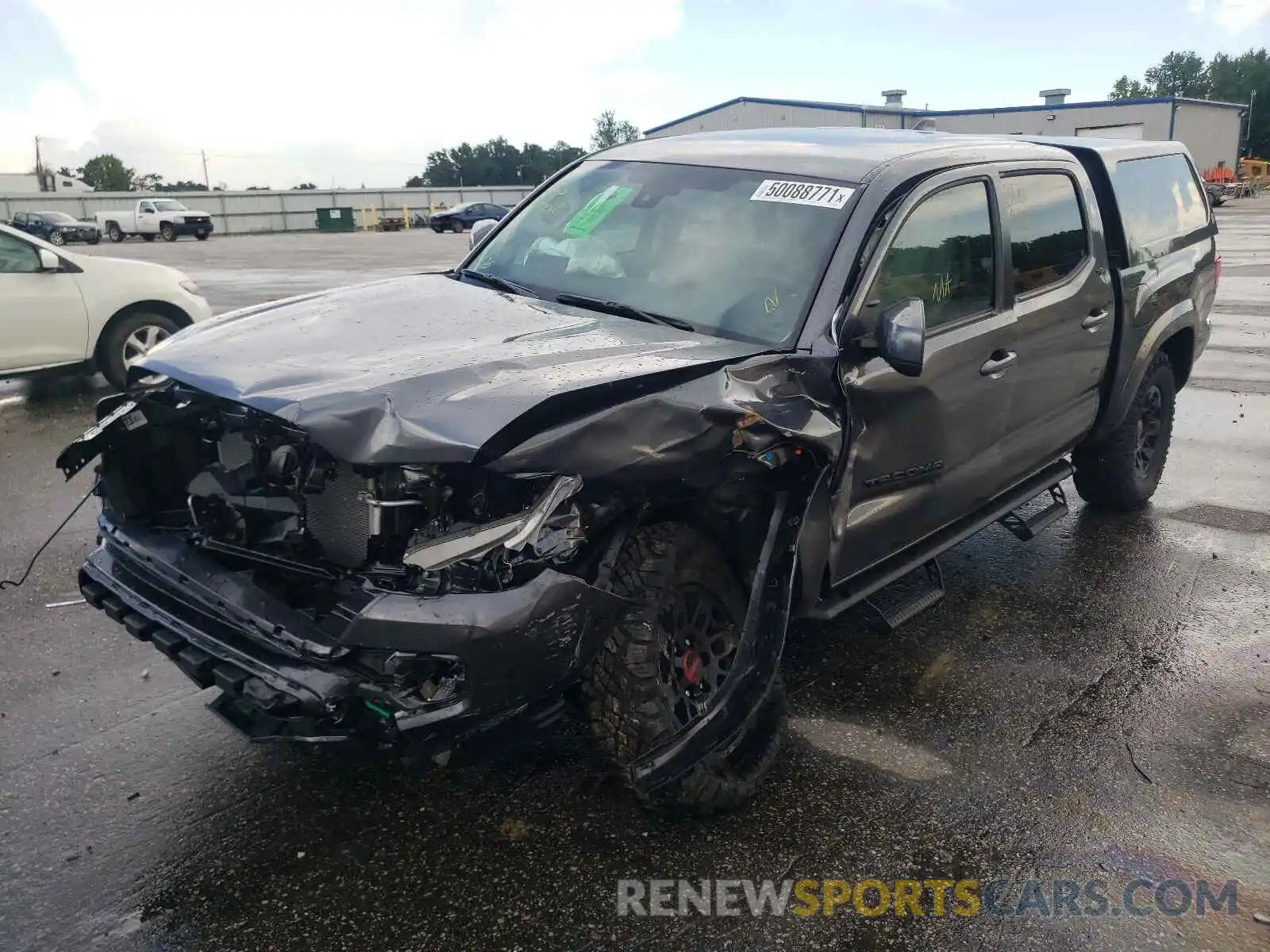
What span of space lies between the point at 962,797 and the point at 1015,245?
2.25 metres

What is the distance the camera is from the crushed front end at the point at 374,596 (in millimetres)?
2385

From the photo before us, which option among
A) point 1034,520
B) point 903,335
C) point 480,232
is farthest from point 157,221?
point 903,335

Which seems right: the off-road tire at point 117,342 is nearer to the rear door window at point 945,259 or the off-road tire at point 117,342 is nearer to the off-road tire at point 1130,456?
the rear door window at point 945,259

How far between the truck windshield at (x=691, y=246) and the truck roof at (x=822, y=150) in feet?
0.26

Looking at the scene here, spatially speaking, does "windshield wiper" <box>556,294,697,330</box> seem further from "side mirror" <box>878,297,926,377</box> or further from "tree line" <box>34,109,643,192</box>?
"tree line" <box>34,109,643,192</box>

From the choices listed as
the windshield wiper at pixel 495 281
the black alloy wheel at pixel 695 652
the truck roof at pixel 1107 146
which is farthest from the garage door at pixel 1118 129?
the black alloy wheel at pixel 695 652

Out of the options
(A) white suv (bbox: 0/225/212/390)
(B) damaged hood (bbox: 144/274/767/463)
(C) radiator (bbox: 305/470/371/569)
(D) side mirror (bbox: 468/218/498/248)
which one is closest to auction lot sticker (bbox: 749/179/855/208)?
(B) damaged hood (bbox: 144/274/767/463)

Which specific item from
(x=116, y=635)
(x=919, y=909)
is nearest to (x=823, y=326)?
(x=919, y=909)

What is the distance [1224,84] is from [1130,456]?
106 m

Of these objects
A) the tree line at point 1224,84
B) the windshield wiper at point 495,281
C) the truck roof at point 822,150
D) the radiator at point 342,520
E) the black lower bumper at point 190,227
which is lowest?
the radiator at point 342,520

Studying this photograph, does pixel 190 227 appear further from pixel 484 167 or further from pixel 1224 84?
pixel 1224 84

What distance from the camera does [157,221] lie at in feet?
131

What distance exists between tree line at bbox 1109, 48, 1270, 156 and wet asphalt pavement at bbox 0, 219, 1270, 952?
8248 cm

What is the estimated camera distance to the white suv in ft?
26.1
